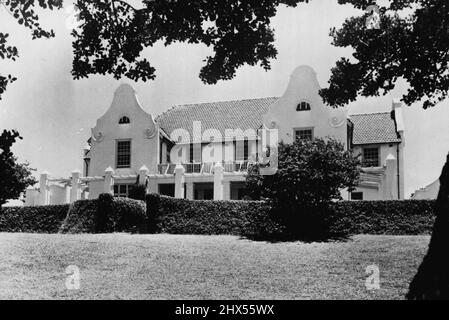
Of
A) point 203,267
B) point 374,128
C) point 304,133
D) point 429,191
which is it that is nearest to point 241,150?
point 304,133

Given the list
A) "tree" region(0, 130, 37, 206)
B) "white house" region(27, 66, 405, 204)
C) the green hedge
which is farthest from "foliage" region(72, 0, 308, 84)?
"white house" region(27, 66, 405, 204)

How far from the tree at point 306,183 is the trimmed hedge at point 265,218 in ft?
1.15

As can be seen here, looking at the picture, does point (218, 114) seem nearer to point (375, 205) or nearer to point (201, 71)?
point (375, 205)

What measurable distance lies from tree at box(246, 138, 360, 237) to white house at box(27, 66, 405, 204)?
27.8ft

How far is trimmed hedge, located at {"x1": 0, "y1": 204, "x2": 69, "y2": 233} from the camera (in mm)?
25359

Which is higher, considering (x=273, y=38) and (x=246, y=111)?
(x=246, y=111)

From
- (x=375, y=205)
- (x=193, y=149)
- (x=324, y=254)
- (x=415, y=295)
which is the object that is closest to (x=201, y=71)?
(x=415, y=295)

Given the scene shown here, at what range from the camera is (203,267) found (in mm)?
14188

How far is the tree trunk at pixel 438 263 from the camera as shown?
6.74m

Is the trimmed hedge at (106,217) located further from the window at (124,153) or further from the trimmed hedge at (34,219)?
the window at (124,153)

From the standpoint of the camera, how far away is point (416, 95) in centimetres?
1057

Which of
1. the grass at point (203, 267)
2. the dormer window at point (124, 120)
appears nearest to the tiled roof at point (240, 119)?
the dormer window at point (124, 120)

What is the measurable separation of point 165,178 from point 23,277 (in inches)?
789

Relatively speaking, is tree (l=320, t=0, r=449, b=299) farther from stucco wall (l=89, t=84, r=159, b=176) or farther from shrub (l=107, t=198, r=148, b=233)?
stucco wall (l=89, t=84, r=159, b=176)
